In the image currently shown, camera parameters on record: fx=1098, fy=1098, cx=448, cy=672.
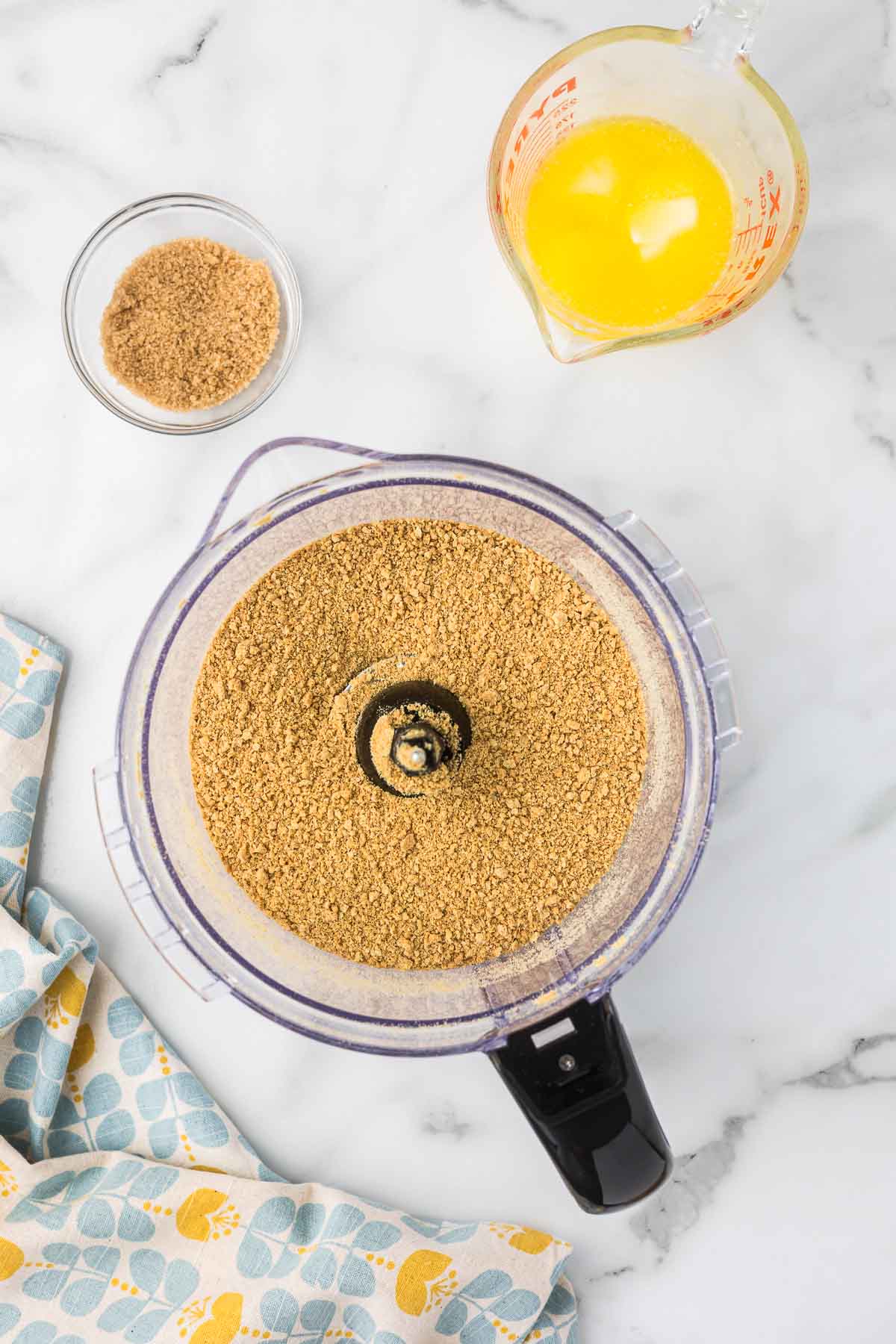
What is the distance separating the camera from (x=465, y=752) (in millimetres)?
781

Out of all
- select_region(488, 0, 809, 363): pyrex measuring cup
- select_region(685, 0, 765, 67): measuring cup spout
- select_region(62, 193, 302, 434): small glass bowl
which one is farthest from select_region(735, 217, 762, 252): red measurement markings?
select_region(62, 193, 302, 434): small glass bowl

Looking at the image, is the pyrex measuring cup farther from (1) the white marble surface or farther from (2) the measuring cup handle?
(2) the measuring cup handle

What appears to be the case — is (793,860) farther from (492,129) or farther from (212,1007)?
(492,129)

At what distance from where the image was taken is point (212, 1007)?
954 millimetres

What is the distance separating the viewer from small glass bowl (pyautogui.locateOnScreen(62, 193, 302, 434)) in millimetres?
921

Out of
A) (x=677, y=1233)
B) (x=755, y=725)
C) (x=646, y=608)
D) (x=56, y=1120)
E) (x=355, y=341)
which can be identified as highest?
(x=355, y=341)

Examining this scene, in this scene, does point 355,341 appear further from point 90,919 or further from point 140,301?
point 90,919

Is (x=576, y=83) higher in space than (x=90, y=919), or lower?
higher

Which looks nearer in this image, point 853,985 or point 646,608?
point 646,608

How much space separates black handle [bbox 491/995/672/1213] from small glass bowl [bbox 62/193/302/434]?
55cm

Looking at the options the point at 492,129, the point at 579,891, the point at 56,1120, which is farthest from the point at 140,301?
the point at 56,1120

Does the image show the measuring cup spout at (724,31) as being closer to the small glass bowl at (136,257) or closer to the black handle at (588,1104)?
the small glass bowl at (136,257)

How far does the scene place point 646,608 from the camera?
80cm

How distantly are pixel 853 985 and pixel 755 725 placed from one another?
25 centimetres
